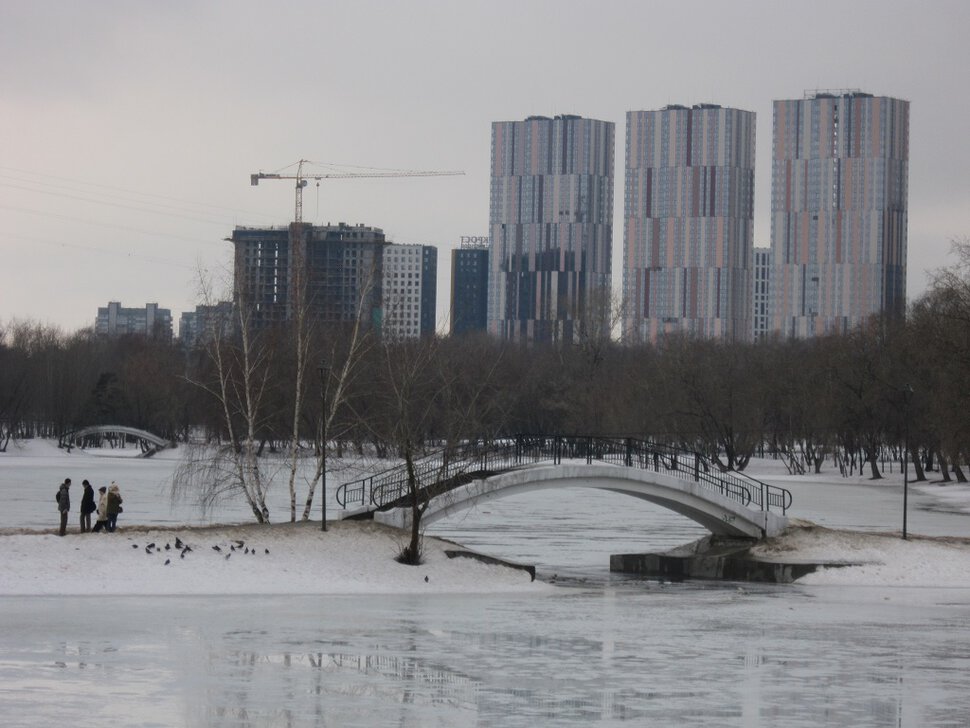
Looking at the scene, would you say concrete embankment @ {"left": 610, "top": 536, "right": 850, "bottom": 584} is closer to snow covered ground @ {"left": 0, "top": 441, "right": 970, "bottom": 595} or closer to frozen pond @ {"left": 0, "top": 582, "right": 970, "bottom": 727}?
snow covered ground @ {"left": 0, "top": 441, "right": 970, "bottom": 595}

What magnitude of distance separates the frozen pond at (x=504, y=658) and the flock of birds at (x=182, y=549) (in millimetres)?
2631

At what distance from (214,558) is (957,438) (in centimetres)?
4282

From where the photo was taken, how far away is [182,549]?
120 feet

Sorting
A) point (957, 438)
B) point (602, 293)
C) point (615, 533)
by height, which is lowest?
point (615, 533)

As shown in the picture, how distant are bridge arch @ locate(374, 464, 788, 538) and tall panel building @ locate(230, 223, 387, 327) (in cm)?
691

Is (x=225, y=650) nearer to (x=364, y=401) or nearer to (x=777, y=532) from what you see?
(x=777, y=532)

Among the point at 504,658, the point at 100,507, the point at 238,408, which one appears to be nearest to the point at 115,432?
the point at 238,408

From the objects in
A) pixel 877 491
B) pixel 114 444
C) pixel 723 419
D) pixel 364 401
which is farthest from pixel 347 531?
pixel 114 444

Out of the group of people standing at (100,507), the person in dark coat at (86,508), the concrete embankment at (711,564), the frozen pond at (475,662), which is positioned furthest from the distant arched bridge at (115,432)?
the frozen pond at (475,662)

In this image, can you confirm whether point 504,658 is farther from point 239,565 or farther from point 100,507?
point 100,507

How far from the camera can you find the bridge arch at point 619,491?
42.3 m

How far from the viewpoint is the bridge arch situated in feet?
139

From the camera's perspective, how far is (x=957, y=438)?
2719 inches

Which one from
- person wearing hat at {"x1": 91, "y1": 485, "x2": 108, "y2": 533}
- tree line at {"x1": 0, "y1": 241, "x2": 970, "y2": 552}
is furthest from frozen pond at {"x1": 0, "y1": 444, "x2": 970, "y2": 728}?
tree line at {"x1": 0, "y1": 241, "x2": 970, "y2": 552}
